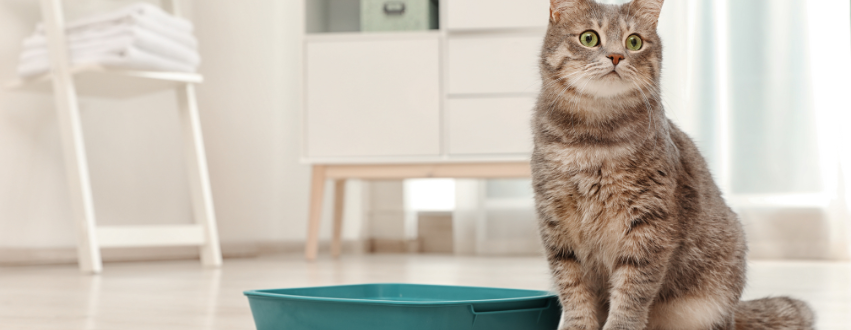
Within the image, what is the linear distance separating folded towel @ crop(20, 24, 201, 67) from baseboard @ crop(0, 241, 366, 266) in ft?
1.72

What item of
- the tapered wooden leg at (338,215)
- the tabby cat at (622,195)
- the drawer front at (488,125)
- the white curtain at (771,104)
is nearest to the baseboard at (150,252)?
the tapered wooden leg at (338,215)

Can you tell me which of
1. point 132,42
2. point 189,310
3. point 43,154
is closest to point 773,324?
point 189,310

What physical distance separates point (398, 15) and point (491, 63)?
12.8 inches

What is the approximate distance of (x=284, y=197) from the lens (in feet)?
8.93

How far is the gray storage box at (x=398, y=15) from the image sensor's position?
7.13 ft

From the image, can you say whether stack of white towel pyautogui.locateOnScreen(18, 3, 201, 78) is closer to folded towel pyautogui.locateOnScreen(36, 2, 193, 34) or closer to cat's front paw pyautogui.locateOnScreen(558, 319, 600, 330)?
folded towel pyautogui.locateOnScreen(36, 2, 193, 34)

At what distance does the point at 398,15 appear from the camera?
2.20 m

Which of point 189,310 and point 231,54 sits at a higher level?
point 231,54

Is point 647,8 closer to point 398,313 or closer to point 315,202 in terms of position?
point 398,313

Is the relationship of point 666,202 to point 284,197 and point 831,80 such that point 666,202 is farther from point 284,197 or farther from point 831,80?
point 284,197

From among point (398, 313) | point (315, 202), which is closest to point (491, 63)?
point (315, 202)

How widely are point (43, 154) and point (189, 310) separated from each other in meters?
1.23

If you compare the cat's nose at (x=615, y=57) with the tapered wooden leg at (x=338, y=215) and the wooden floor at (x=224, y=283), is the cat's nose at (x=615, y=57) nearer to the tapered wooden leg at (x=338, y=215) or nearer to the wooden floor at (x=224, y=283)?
the wooden floor at (x=224, y=283)

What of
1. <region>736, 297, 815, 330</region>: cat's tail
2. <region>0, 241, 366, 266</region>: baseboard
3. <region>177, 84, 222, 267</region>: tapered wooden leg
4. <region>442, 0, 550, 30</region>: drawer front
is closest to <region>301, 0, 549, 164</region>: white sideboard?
<region>442, 0, 550, 30</region>: drawer front
